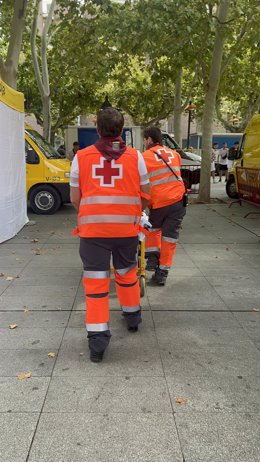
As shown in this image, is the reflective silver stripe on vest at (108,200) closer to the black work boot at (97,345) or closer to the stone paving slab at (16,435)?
the black work boot at (97,345)

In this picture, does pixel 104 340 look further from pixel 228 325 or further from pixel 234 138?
pixel 234 138

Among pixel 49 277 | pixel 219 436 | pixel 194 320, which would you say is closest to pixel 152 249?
pixel 49 277

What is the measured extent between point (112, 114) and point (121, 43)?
25.0ft

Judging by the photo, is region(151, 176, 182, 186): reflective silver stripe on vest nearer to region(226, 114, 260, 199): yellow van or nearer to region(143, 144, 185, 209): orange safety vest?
region(143, 144, 185, 209): orange safety vest

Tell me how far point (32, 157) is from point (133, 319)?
7.96 m

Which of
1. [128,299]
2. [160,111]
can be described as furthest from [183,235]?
[160,111]

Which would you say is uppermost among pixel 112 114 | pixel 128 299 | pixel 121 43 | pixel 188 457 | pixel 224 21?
pixel 224 21

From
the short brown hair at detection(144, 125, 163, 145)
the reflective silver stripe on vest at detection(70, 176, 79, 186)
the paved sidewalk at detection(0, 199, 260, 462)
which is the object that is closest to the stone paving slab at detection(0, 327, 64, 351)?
the paved sidewalk at detection(0, 199, 260, 462)

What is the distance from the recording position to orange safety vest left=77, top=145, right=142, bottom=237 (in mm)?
3395

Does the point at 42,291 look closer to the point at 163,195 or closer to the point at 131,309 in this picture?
the point at 131,309

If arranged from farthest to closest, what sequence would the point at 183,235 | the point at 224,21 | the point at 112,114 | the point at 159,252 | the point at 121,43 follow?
the point at 224,21, the point at 121,43, the point at 183,235, the point at 159,252, the point at 112,114

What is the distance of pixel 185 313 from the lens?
452 centimetres

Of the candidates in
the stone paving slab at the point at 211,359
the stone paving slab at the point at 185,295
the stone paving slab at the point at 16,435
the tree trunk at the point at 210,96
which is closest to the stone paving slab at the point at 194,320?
the stone paving slab at the point at 185,295

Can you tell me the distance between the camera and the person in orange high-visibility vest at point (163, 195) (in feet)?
17.0
